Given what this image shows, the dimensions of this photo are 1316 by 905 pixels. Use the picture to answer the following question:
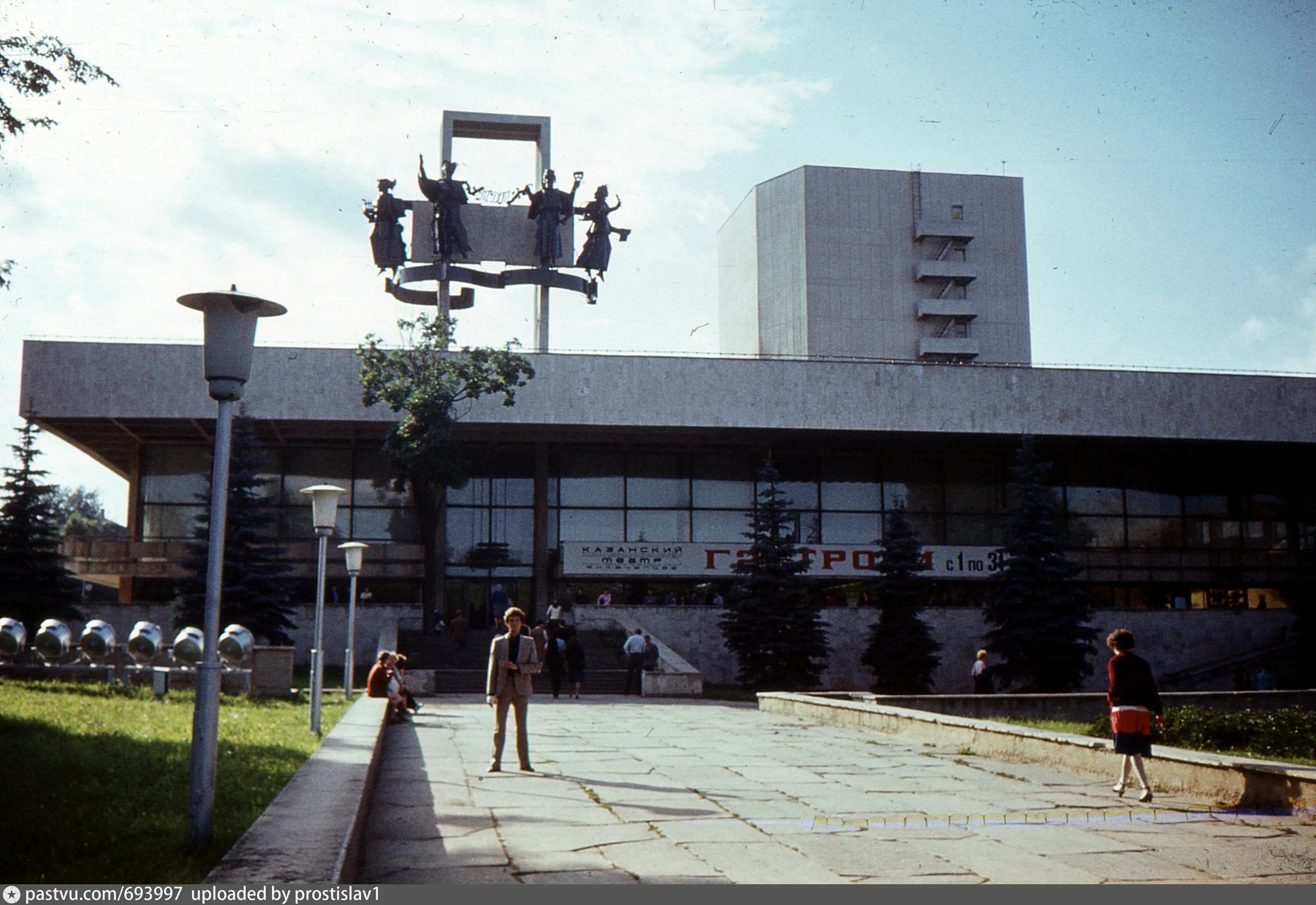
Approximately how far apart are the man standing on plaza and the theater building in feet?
88.0

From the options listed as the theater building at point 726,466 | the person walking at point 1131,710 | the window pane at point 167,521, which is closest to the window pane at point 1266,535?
the theater building at point 726,466

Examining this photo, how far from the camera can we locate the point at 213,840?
6281 millimetres

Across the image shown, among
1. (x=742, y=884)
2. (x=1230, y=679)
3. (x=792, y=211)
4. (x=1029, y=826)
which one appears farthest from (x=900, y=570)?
(x=792, y=211)

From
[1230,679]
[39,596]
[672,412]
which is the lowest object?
[1230,679]

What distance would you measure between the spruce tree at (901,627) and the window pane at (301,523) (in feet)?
57.5

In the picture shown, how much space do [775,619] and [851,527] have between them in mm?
10139

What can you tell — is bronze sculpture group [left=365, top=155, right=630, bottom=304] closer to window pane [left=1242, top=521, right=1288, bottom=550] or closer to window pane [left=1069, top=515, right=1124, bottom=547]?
window pane [left=1069, top=515, right=1124, bottom=547]

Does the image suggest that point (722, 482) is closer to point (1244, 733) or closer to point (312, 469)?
point (312, 469)

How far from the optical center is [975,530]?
140 ft

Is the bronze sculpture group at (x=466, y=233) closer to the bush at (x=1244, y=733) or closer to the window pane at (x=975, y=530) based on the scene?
the window pane at (x=975, y=530)

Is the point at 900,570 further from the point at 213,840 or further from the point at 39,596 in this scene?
the point at 213,840

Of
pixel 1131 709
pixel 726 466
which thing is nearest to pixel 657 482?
pixel 726 466

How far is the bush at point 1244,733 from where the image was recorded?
11.0 metres

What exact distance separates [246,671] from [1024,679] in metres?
22.5
